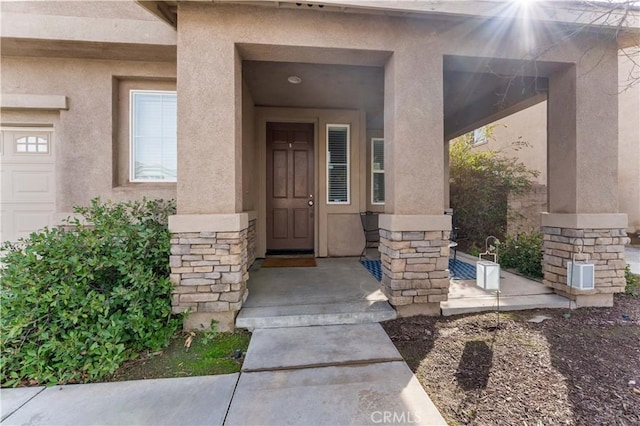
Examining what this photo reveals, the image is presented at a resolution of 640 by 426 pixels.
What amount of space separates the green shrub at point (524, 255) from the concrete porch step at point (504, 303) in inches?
36.5

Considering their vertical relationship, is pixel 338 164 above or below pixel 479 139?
below

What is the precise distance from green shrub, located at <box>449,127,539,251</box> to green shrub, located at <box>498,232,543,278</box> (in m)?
1.76

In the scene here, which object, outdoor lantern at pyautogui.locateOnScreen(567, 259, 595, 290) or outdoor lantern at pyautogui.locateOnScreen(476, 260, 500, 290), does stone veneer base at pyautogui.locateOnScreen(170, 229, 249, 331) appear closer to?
outdoor lantern at pyautogui.locateOnScreen(476, 260, 500, 290)

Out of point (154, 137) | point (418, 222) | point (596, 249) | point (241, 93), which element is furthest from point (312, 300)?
point (596, 249)

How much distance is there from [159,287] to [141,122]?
90.2 inches

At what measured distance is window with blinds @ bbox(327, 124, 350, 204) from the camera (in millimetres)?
5465

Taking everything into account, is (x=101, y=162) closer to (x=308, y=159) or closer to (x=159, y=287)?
(x=159, y=287)

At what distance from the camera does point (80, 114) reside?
3.52 metres

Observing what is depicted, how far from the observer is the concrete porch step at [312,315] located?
9.39 ft

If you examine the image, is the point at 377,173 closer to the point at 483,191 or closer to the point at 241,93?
the point at 483,191

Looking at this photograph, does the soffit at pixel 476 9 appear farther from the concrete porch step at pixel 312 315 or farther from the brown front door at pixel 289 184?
the concrete porch step at pixel 312 315

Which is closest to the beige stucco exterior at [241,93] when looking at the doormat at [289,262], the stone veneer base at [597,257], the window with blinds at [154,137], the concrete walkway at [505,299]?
the window with blinds at [154,137]

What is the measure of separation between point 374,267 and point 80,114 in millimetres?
4523

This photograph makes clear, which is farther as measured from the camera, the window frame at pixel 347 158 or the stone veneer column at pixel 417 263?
the window frame at pixel 347 158
